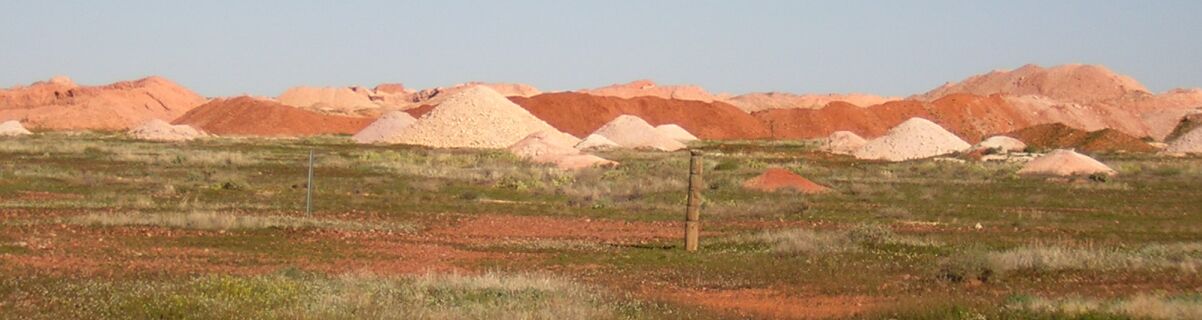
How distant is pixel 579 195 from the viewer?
36.7m

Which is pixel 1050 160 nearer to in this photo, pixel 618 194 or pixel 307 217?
pixel 618 194

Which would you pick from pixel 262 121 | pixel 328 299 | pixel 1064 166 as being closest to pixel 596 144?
pixel 1064 166

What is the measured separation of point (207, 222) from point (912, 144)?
5410 centimetres

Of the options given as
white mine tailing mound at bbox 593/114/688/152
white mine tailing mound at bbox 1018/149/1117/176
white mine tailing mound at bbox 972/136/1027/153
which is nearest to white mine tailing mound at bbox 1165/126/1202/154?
white mine tailing mound at bbox 972/136/1027/153

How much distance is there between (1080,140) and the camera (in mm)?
86750

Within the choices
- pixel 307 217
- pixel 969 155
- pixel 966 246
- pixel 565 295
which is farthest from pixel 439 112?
pixel 565 295

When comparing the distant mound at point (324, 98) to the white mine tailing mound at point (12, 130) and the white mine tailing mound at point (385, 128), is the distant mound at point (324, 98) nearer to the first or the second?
the white mine tailing mound at point (12, 130)

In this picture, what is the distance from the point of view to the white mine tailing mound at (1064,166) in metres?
52.7

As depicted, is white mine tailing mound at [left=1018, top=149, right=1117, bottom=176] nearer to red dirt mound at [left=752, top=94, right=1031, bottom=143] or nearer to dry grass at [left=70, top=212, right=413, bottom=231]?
dry grass at [left=70, top=212, right=413, bottom=231]

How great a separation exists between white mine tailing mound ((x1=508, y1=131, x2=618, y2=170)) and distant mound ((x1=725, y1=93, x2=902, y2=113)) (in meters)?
105

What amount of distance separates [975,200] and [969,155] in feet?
110

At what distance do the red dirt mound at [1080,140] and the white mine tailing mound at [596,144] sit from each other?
25.1m

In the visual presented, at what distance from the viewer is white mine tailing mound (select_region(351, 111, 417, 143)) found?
87875 mm

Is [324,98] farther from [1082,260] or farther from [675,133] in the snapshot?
[1082,260]
